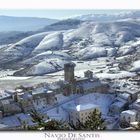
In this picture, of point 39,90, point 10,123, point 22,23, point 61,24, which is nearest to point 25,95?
point 39,90

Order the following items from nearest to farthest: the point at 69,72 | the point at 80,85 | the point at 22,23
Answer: the point at 22,23, the point at 69,72, the point at 80,85

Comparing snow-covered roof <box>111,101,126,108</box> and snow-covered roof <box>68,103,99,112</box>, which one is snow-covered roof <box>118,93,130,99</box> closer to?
snow-covered roof <box>111,101,126,108</box>

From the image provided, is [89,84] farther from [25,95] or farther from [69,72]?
→ [25,95]

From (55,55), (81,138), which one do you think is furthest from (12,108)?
(81,138)

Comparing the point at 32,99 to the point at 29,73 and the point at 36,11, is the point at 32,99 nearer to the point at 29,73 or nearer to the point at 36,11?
the point at 29,73

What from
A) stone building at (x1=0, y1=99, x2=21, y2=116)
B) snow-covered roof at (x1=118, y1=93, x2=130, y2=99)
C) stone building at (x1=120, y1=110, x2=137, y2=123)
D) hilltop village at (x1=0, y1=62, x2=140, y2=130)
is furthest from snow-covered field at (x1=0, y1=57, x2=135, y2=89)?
stone building at (x1=120, y1=110, x2=137, y2=123)

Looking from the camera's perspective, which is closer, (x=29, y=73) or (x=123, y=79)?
(x=29, y=73)
